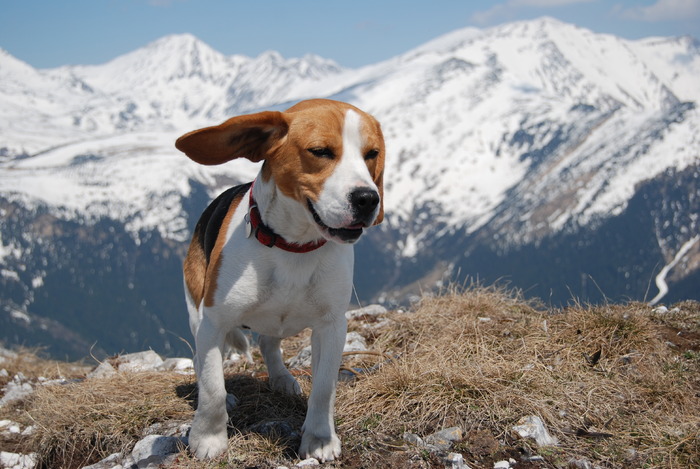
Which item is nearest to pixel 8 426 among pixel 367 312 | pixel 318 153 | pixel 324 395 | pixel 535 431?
pixel 324 395

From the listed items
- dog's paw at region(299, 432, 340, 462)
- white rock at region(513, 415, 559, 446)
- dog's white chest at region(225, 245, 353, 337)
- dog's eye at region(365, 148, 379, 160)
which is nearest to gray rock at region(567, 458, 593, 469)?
white rock at region(513, 415, 559, 446)

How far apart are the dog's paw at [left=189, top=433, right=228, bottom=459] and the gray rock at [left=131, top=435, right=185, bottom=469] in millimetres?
224

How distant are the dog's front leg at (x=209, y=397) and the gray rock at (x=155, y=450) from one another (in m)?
0.31

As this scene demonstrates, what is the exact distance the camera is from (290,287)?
5332mm

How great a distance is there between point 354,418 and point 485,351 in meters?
1.91

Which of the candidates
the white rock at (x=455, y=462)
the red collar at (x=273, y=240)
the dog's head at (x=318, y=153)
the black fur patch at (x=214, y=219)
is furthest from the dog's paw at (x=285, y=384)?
the dog's head at (x=318, y=153)

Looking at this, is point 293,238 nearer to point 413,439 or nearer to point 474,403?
point 413,439

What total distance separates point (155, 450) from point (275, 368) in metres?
1.72

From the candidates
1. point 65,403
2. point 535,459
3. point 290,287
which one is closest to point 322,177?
point 290,287

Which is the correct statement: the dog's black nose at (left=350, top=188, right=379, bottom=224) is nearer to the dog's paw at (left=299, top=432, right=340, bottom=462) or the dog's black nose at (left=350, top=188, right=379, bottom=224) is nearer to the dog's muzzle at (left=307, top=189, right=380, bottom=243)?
the dog's muzzle at (left=307, top=189, right=380, bottom=243)

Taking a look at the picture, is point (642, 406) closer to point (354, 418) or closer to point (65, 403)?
point (354, 418)

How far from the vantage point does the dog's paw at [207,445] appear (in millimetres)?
5682

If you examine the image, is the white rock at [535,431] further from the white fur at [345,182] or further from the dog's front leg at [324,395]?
the white fur at [345,182]

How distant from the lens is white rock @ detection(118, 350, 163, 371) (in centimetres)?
1020
